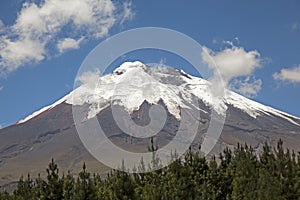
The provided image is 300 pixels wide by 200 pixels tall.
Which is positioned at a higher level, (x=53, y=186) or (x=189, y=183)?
(x=53, y=186)

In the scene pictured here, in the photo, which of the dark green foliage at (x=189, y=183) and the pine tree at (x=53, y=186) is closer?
the dark green foliage at (x=189, y=183)

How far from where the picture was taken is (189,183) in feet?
135

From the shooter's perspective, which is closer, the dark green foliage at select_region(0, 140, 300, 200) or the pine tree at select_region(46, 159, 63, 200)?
the dark green foliage at select_region(0, 140, 300, 200)

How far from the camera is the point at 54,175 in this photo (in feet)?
139

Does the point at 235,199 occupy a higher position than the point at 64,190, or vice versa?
the point at 64,190

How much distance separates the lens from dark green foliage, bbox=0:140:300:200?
39.5 meters

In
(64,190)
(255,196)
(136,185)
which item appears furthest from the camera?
(136,185)

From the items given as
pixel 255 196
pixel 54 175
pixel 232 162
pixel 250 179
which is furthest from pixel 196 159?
pixel 54 175

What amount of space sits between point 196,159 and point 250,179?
717 centimetres

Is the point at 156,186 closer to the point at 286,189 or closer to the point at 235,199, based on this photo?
the point at 235,199

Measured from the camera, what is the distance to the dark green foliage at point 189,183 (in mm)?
39500

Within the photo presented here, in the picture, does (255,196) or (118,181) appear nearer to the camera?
(255,196)

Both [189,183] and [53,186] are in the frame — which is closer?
[189,183]

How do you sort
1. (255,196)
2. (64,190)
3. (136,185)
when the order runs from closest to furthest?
(255,196), (64,190), (136,185)
